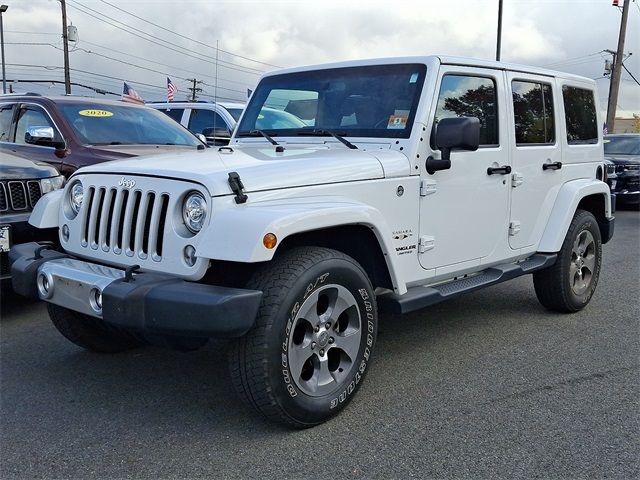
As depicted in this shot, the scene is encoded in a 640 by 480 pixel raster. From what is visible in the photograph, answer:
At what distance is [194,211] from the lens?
9.75 ft

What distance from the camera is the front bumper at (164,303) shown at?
8.83ft

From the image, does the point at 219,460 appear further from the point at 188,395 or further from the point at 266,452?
the point at 188,395

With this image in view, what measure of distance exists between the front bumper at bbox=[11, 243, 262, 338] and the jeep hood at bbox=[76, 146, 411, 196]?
1.56 ft

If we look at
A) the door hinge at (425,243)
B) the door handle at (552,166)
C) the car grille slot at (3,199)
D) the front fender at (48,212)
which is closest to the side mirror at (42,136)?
the car grille slot at (3,199)

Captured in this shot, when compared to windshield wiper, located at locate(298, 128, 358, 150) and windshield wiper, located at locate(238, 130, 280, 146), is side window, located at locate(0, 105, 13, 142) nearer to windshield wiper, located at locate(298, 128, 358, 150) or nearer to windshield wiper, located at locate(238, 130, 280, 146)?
windshield wiper, located at locate(238, 130, 280, 146)

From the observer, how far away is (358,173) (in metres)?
3.44

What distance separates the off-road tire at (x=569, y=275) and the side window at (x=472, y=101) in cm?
124

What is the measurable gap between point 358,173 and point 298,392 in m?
1.19

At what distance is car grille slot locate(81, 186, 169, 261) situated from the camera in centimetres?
305

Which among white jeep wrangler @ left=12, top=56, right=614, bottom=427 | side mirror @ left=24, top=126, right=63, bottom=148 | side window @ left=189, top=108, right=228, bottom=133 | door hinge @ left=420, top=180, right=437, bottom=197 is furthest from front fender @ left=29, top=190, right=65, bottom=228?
side window @ left=189, top=108, right=228, bottom=133

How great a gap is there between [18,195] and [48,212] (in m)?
1.47

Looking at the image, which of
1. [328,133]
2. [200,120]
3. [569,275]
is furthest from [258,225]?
[200,120]

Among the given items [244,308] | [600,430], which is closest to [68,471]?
[244,308]

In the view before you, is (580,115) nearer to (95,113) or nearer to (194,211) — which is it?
(194,211)
